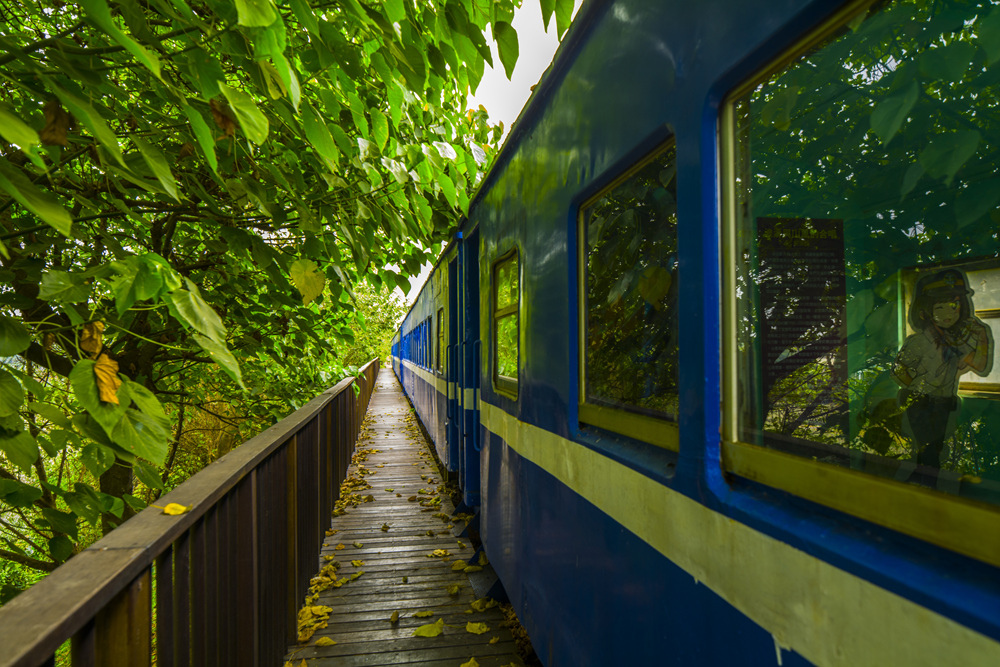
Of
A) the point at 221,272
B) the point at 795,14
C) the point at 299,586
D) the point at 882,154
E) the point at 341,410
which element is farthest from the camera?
the point at 341,410

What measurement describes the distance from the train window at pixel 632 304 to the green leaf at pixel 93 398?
1408mm

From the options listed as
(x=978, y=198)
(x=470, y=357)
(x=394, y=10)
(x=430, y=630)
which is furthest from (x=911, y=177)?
(x=470, y=357)

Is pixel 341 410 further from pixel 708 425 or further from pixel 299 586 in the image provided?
pixel 708 425

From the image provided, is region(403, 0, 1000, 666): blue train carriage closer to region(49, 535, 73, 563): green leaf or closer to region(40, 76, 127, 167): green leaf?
region(40, 76, 127, 167): green leaf

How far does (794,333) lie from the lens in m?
1.20

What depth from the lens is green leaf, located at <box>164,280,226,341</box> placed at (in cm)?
116

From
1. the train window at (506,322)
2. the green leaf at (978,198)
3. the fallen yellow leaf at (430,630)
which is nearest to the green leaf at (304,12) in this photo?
the green leaf at (978,198)

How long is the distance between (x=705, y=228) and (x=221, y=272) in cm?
371

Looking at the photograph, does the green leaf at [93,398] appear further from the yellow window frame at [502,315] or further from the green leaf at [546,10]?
the yellow window frame at [502,315]

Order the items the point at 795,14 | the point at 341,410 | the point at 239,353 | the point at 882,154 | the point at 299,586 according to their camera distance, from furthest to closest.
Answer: the point at 341,410 → the point at 239,353 → the point at 299,586 → the point at 882,154 → the point at 795,14

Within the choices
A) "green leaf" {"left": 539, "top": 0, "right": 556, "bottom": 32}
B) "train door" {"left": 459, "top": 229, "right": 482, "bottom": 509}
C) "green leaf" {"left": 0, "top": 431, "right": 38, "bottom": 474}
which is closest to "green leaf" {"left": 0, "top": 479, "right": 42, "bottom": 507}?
"green leaf" {"left": 0, "top": 431, "right": 38, "bottom": 474}

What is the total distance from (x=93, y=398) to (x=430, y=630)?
2.82 meters

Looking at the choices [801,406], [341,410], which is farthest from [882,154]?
[341,410]

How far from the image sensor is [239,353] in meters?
4.41
